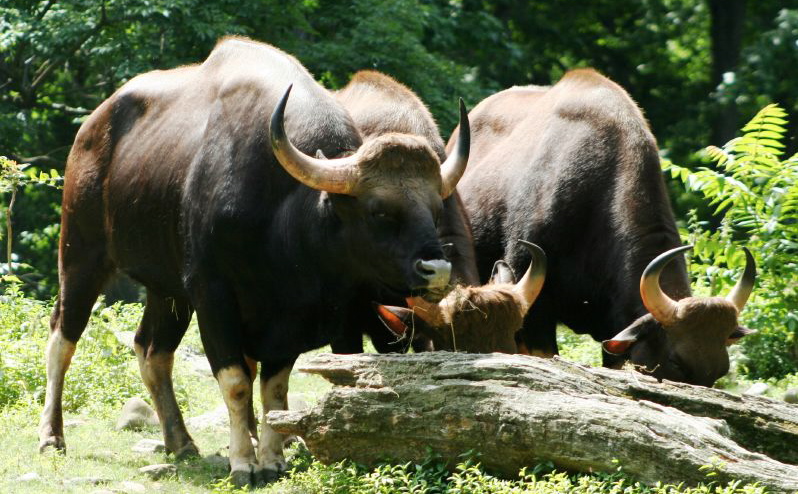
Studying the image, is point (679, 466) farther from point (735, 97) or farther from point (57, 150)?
point (735, 97)

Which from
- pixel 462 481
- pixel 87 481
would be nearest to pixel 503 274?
pixel 462 481

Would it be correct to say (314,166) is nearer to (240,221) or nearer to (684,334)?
(240,221)

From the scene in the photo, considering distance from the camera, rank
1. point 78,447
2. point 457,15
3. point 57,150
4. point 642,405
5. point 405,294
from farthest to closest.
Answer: point 457,15 → point 57,150 → point 78,447 → point 405,294 → point 642,405

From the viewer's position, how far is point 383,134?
7.64m

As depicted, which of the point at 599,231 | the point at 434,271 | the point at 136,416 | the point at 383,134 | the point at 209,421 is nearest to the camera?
the point at 434,271

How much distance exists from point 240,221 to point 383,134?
1096mm

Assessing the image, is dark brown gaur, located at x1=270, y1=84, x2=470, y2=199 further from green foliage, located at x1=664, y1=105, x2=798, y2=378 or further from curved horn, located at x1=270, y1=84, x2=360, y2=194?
green foliage, located at x1=664, y1=105, x2=798, y2=378

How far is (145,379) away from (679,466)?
4.90 metres

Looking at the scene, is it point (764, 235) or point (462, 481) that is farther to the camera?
point (764, 235)

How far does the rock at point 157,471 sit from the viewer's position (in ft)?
25.2

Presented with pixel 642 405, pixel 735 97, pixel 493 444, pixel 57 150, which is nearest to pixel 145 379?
pixel 493 444

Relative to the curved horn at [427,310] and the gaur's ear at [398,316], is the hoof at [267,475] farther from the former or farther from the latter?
the curved horn at [427,310]

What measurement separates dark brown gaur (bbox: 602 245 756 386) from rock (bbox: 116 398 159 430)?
3.92m

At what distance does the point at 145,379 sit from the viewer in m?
9.27
